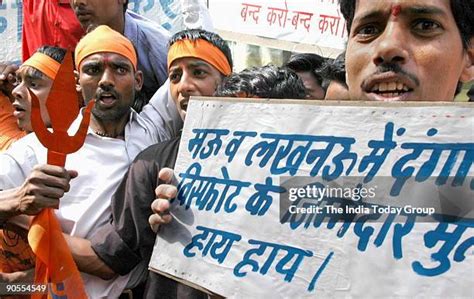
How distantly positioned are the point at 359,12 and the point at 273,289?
827mm

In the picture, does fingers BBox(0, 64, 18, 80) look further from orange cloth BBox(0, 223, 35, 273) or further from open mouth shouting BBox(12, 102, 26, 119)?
orange cloth BBox(0, 223, 35, 273)

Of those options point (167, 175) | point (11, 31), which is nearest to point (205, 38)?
point (167, 175)

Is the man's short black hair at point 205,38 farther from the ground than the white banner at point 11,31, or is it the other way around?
the white banner at point 11,31

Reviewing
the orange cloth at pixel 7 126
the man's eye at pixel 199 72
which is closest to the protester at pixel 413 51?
the man's eye at pixel 199 72

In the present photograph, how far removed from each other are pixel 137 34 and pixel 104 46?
781 millimetres

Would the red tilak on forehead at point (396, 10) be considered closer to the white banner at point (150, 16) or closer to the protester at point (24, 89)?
the protester at point (24, 89)

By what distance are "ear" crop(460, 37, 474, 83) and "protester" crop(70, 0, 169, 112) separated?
214 centimetres

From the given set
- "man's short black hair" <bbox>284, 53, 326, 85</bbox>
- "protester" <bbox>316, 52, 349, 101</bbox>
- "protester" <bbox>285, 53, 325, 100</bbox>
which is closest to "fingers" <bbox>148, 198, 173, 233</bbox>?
"protester" <bbox>316, 52, 349, 101</bbox>

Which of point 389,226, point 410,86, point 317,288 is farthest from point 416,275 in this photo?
point 410,86

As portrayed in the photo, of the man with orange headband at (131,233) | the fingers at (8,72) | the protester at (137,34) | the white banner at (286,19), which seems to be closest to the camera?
the man with orange headband at (131,233)

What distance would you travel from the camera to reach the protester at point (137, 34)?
4035mm

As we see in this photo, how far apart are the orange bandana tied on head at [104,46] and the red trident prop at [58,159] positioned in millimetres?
937

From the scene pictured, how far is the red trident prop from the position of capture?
2418mm

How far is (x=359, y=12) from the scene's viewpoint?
213 cm
